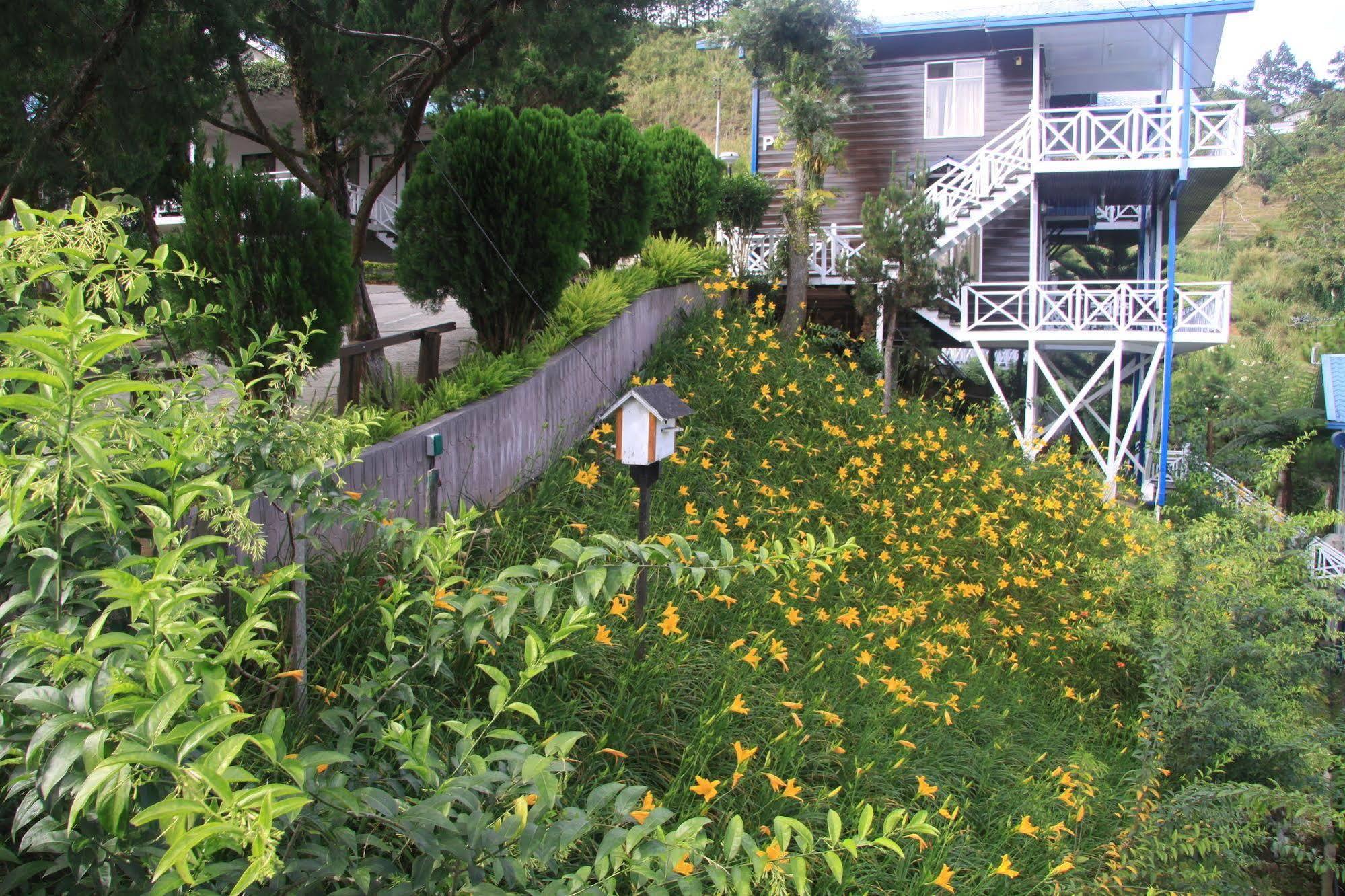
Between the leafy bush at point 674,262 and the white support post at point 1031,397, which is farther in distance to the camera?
the white support post at point 1031,397

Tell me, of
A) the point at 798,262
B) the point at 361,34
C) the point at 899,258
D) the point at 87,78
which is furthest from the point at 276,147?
the point at 899,258

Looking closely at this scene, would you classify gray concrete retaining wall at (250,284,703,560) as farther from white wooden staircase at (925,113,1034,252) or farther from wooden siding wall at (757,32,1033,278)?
wooden siding wall at (757,32,1033,278)

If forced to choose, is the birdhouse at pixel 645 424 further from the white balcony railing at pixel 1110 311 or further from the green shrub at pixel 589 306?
the white balcony railing at pixel 1110 311

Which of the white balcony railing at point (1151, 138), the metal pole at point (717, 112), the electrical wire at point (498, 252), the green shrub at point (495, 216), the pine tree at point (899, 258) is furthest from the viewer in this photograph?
the metal pole at point (717, 112)

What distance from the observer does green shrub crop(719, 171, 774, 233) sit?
1500 centimetres

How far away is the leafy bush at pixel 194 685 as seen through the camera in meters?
1.55

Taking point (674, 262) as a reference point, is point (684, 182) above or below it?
above

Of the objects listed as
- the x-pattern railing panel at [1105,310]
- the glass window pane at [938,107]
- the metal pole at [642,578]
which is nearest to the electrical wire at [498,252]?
the metal pole at [642,578]

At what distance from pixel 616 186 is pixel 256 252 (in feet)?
16.2

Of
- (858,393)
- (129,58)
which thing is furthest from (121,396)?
(858,393)

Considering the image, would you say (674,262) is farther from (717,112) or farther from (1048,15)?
(717,112)

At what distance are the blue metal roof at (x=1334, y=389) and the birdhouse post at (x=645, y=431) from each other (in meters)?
17.3

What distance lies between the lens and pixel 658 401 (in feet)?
18.5

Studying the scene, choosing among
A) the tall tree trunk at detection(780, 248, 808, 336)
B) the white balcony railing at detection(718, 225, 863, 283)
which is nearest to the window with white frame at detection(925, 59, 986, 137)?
the white balcony railing at detection(718, 225, 863, 283)
